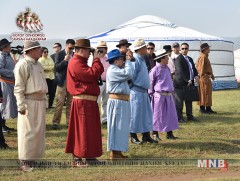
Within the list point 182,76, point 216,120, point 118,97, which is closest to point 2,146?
point 118,97

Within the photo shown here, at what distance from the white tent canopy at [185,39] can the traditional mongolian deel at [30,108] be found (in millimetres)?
14144

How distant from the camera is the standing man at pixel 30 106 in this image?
6.91 meters

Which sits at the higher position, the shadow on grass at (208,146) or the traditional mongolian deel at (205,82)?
the traditional mongolian deel at (205,82)

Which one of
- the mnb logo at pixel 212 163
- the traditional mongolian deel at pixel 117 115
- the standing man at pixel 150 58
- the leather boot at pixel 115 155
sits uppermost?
the standing man at pixel 150 58

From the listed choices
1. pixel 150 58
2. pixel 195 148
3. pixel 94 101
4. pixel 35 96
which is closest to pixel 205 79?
pixel 150 58

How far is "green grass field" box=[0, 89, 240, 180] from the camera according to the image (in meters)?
6.82

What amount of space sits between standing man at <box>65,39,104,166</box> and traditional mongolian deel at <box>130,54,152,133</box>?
1.47 m

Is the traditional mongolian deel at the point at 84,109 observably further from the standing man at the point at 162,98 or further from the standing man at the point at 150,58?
the standing man at the point at 150,58

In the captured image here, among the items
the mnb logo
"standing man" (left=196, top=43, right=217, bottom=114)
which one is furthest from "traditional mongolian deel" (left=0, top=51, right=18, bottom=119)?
"standing man" (left=196, top=43, right=217, bottom=114)

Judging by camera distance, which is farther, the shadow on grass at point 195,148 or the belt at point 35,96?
the shadow on grass at point 195,148

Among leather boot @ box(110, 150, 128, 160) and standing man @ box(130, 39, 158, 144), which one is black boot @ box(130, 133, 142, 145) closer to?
standing man @ box(130, 39, 158, 144)

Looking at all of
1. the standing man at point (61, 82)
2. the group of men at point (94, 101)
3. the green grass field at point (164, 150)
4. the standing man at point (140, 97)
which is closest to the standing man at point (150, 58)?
the green grass field at point (164, 150)

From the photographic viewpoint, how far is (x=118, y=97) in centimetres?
758

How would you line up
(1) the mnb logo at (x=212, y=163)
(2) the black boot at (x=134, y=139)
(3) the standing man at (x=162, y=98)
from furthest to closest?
(3) the standing man at (x=162, y=98), (2) the black boot at (x=134, y=139), (1) the mnb logo at (x=212, y=163)
